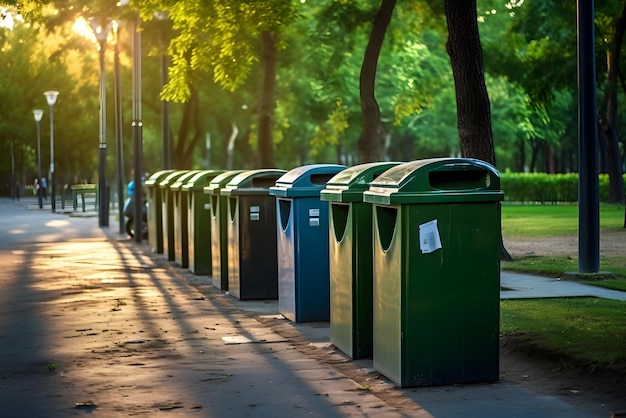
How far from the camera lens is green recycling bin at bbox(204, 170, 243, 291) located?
1464 centimetres

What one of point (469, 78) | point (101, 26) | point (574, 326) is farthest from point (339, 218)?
point (101, 26)

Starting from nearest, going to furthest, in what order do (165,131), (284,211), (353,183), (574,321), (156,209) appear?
(353,183), (574,321), (284,211), (156,209), (165,131)

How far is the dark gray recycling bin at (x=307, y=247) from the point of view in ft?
37.2

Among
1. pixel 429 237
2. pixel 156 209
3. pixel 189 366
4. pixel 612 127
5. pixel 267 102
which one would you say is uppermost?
pixel 267 102

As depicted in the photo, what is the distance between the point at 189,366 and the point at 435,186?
7.56ft

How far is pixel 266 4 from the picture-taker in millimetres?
22922

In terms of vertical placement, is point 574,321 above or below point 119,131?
below

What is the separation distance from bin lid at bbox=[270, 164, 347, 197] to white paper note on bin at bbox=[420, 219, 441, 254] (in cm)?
371

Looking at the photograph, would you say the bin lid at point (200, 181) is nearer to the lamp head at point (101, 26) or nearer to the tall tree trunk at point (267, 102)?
the tall tree trunk at point (267, 102)

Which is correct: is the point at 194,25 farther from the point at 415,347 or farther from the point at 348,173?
the point at 415,347

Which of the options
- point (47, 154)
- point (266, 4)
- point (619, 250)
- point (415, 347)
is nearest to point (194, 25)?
point (266, 4)

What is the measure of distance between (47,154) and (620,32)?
184ft

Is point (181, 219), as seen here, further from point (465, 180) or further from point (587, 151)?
point (465, 180)

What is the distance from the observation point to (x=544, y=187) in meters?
49.9
